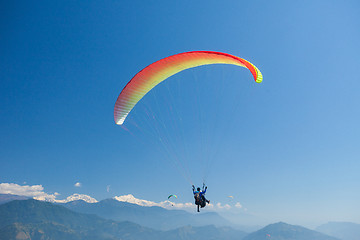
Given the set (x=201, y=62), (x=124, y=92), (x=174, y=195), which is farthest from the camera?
(x=174, y=195)

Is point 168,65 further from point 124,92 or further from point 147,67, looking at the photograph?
point 124,92

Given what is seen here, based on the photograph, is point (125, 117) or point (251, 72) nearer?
point (251, 72)

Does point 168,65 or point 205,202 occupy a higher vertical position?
point 168,65

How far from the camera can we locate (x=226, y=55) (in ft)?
48.9

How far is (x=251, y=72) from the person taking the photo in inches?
616

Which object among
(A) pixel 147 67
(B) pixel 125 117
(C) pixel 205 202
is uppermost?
(A) pixel 147 67

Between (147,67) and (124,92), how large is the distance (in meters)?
2.81

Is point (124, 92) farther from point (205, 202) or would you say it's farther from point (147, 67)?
point (205, 202)

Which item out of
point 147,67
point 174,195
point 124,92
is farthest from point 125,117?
point 174,195

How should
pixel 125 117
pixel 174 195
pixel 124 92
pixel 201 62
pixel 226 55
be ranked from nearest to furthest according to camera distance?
pixel 226 55 < pixel 201 62 < pixel 124 92 < pixel 125 117 < pixel 174 195

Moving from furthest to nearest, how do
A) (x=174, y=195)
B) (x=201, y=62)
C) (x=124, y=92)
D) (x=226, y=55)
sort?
(x=174, y=195), (x=124, y=92), (x=201, y=62), (x=226, y=55)

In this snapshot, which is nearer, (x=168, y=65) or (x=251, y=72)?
(x=251, y=72)

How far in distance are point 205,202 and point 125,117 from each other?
947 cm

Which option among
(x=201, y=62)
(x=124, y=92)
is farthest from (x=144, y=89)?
(x=201, y=62)
